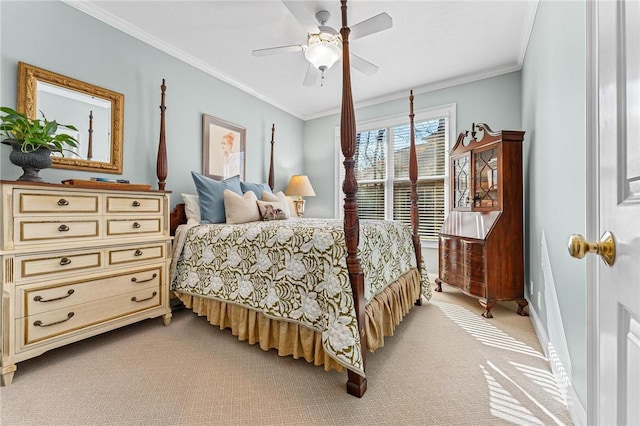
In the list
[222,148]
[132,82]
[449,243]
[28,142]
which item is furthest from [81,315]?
[449,243]

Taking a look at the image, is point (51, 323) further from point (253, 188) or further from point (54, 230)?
point (253, 188)

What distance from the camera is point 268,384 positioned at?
62.6 inches

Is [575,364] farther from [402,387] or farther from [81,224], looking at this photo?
[81,224]

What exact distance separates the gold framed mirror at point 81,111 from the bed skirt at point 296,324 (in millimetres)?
1386

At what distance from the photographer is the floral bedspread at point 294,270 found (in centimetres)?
153

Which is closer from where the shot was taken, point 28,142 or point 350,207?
point 350,207

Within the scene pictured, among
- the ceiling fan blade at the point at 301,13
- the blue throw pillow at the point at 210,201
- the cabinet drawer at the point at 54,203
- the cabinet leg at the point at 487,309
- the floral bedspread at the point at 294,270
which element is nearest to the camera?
the floral bedspread at the point at 294,270

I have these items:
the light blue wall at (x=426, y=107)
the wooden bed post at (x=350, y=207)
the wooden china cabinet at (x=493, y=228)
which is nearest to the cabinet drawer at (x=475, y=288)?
the wooden china cabinet at (x=493, y=228)

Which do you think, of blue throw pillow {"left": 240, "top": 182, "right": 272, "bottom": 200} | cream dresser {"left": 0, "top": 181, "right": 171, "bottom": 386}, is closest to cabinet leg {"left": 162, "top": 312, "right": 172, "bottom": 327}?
cream dresser {"left": 0, "top": 181, "right": 171, "bottom": 386}

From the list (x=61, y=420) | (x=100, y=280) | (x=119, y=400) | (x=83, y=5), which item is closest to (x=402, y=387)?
(x=119, y=400)

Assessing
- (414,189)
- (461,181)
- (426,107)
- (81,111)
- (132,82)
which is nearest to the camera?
(81,111)

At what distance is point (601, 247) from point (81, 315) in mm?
2605

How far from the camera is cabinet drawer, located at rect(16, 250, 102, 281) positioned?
5.35 feet

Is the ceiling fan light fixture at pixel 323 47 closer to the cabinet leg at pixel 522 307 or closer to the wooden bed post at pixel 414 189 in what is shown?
the wooden bed post at pixel 414 189
